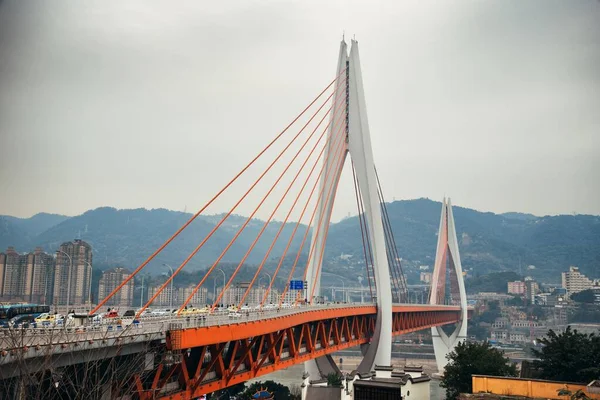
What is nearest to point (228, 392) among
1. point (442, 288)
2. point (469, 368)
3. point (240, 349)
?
point (469, 368)

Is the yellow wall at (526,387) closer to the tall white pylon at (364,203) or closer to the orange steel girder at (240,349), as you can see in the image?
the orange steel girder at (240,349)

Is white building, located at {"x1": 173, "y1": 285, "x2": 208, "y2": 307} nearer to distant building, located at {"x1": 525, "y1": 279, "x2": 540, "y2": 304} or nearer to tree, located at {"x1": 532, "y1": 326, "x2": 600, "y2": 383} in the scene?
distant building, located at {"x1": 525, "y1": 279, "x2": 540, "y2": 304}

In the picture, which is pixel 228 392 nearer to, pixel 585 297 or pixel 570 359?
pixel 570 359

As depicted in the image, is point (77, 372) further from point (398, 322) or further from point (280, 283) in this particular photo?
point (280, 283)

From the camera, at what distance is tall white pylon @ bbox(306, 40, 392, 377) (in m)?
29.8

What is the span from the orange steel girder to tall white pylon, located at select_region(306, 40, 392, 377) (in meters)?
0.90

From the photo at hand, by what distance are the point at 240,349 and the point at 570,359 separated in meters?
15.5

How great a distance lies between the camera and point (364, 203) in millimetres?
30156

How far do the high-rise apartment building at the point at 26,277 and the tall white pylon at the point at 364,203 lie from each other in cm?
7157

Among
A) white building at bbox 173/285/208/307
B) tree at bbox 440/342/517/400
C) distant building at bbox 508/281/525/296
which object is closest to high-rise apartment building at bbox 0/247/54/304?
white building at bbox 173/285/208/307

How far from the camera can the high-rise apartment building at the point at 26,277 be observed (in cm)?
9319

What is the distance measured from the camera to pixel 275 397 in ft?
119

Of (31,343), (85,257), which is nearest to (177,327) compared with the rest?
(31,343)

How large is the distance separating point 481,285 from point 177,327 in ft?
517
